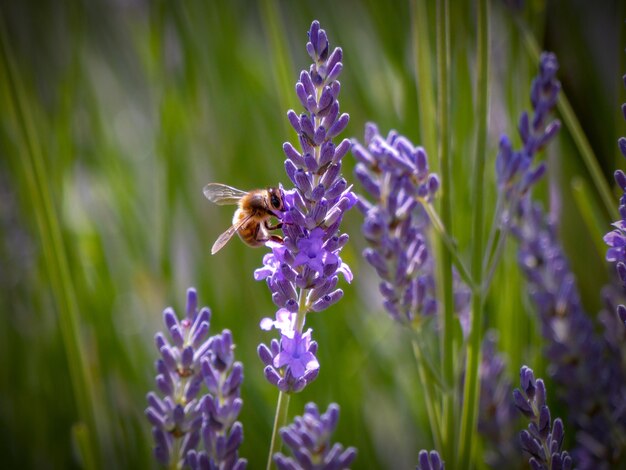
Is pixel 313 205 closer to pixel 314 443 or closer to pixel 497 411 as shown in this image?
pixel 314 443

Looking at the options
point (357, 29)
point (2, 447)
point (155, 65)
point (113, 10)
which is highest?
point (113, 10)

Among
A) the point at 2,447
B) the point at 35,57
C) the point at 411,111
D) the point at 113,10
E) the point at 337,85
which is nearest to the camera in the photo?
the point at 337,85

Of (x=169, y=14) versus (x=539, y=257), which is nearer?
(x=539, y=257)

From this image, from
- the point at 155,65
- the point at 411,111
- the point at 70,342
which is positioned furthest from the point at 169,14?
the point at 70,342

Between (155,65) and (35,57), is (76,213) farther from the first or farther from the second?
(35,57)

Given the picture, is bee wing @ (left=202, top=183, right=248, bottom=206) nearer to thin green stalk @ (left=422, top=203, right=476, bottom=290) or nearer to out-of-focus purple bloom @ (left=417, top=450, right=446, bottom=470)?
thin green stalk @ (left=422, top=203, right=476, bottom=290)

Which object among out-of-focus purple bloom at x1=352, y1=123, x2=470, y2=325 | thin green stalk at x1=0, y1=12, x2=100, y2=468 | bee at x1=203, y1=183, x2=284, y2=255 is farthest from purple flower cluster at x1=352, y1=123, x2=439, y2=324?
thin green stalk at x1=0, y1=12, x2=100, y2=468
